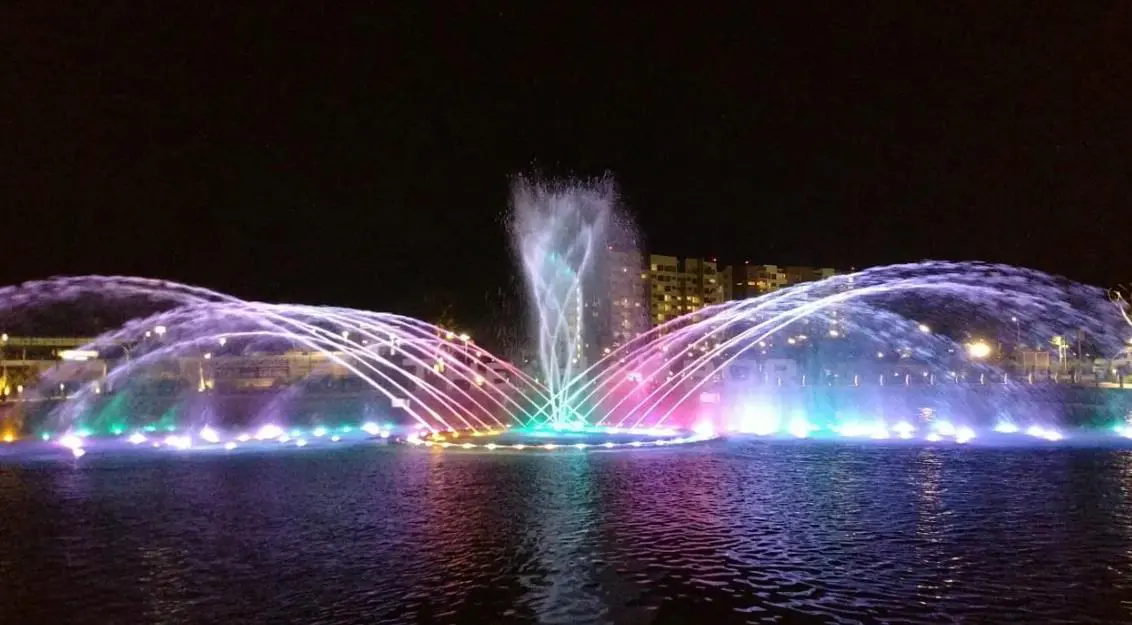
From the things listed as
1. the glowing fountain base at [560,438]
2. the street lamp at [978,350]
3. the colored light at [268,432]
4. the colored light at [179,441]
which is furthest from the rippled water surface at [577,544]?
the street lamp at [978,350]

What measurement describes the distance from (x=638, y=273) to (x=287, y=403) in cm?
11183

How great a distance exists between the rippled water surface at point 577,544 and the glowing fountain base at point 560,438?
489 centimetres

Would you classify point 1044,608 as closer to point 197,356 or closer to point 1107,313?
point 197,356

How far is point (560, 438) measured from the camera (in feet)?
108

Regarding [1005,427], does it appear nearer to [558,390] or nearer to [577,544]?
[558,390]

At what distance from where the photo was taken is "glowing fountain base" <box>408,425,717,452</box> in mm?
29953

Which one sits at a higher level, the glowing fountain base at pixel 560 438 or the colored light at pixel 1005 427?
the glowing fountain base at pixel 560 438

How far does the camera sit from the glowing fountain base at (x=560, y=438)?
29953mm

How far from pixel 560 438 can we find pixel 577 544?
704 inches

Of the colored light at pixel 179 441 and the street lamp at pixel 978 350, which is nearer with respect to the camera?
the colored light at pixel 179 441

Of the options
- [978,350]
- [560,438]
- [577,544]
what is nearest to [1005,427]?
[560,438]

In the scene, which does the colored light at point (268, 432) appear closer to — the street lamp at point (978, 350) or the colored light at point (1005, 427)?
the colored light at point (1005, 427)

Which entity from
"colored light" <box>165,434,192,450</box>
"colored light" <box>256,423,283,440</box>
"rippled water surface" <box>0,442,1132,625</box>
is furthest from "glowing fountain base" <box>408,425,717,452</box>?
"colored light" <box>165,434,192,450</box>

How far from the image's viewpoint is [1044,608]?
37.6 feet
